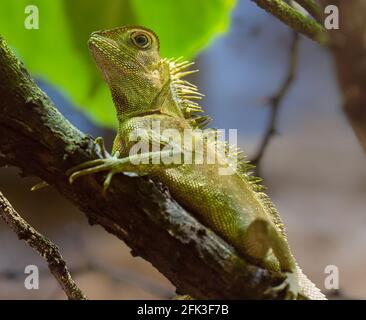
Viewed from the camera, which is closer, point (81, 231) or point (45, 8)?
point (45, 8)

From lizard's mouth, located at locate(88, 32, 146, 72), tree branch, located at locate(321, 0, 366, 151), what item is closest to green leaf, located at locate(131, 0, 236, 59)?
lizard's mouth, located at locate(88, 32, 146, 72)

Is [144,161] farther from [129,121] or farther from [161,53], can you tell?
[161,53]

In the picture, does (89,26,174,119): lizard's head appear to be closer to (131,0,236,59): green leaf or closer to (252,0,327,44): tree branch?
(131,0,236,59): green leaf

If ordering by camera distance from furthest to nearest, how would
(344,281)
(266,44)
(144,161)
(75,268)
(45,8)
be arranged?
(75,268), (344,281), (266,44), (45,8), (144,161)

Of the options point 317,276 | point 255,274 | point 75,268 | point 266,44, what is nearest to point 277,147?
point 266,44

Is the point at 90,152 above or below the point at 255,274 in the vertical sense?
above
